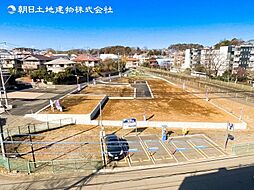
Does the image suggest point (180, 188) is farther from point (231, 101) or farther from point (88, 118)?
point (231, 101)

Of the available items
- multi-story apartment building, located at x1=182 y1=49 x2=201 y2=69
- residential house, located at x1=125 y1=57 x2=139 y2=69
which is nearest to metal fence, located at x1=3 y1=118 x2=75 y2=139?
multi-story apartment building, located at x1=182 y1=49 x2=201 y2=69

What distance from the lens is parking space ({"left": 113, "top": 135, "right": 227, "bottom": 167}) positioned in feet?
47.9

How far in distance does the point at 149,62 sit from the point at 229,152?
367 ft

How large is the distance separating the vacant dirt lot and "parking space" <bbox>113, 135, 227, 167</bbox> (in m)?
5.20

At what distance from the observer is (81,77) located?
54.8 m

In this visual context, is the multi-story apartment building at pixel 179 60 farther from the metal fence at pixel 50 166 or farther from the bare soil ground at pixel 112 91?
the metal fence at pixel 50 166

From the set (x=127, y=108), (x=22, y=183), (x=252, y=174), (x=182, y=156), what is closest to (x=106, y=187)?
(x=22, y=183)

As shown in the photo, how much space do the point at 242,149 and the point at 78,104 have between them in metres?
20.2

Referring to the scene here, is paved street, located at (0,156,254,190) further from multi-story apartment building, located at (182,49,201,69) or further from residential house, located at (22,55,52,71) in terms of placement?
multi-story apartment building, located at (182,49,201,69)

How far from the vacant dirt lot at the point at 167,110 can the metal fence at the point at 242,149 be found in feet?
24.8

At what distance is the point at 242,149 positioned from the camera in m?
15.2

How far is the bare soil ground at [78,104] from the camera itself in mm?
24403

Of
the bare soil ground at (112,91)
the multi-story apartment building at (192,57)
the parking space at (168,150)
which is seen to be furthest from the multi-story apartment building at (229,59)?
the parking space at (168,150)

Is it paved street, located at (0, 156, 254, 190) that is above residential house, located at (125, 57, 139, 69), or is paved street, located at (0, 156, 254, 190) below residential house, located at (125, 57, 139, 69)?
below
